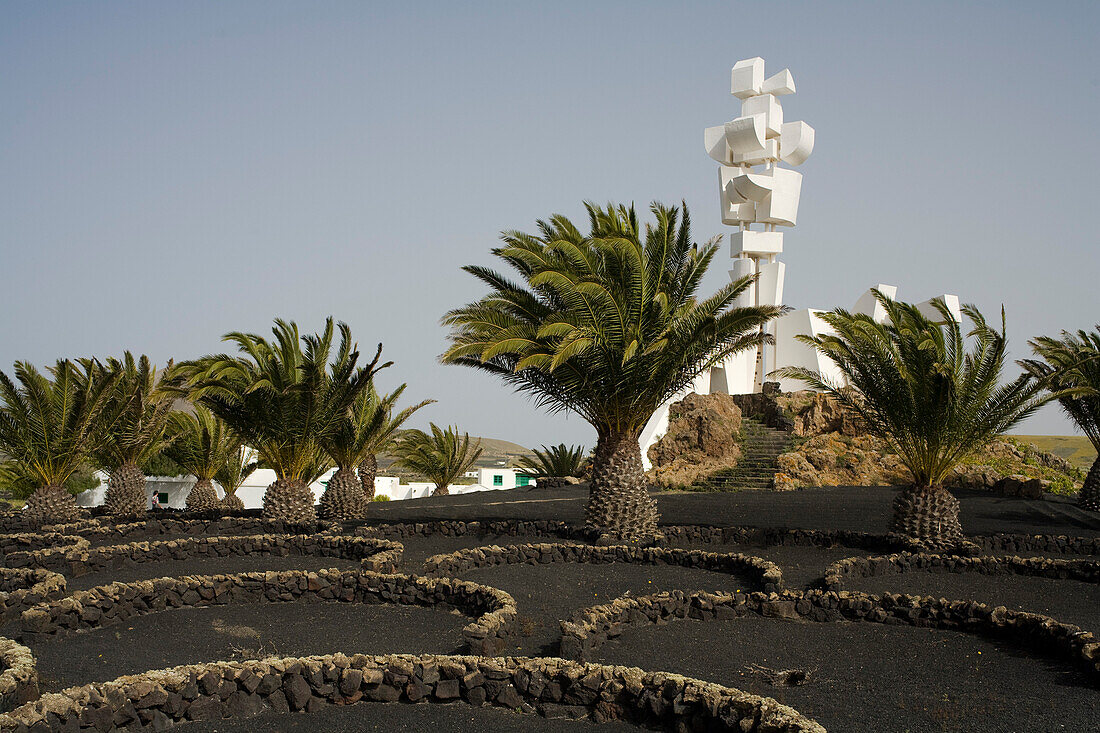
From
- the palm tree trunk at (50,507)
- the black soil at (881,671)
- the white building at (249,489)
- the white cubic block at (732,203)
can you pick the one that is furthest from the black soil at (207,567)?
the white cubic block at (732,203)

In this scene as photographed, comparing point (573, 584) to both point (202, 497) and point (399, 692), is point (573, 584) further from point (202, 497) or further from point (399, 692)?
point (202, 497)

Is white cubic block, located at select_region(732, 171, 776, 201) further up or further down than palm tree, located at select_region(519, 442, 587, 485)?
further up

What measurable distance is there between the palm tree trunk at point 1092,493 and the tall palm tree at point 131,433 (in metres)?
21.9

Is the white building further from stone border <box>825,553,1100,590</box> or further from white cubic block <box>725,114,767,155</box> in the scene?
stone border <box>825,553,1100,590</box>

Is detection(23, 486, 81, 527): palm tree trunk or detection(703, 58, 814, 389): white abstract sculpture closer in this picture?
detection(23, 486, 81, 527): palm tree trunk

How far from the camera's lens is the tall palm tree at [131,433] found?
21.6 metres

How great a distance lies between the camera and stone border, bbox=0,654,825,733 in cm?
598

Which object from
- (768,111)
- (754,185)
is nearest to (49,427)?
(754,185)

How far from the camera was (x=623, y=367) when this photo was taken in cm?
1512

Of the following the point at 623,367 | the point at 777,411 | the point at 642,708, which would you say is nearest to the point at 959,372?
the point at 623,367

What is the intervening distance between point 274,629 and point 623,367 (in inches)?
300

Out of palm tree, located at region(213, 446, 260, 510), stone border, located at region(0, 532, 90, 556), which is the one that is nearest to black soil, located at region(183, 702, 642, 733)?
stone border, located at region(0, 532, 90, 556)

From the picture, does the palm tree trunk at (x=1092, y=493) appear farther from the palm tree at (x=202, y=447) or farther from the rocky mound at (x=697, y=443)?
the palm tree at (x=202, y=447)

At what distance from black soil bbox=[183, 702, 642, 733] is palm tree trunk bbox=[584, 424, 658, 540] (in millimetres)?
8966
